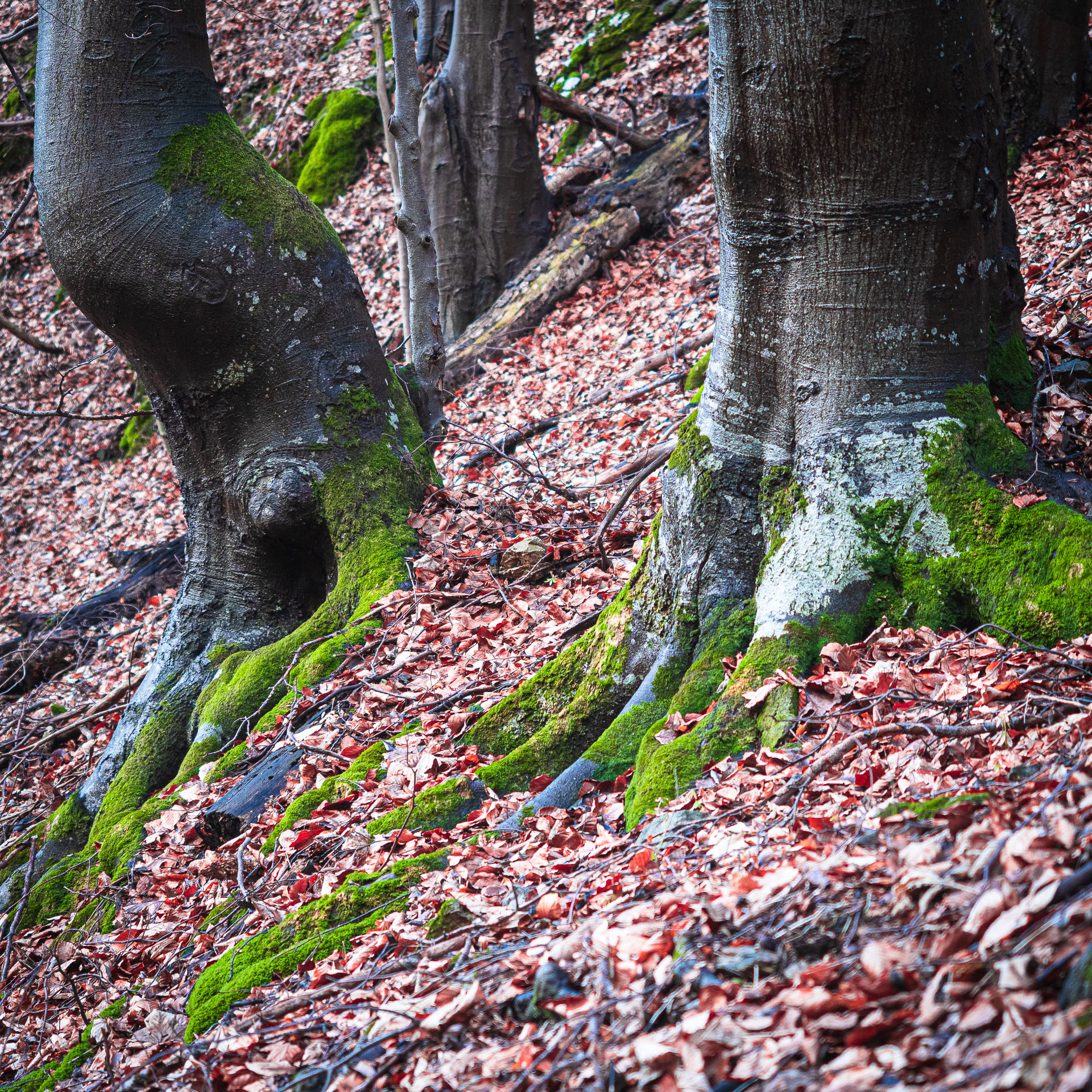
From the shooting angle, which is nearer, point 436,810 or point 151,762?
point 436,810

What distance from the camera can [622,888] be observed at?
2416 millimetres

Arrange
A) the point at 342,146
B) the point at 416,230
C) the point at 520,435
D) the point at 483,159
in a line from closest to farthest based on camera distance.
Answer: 1. the point at 416,230
2. the point at 520,435
3. the point at 483,159
4. the point at 342,146

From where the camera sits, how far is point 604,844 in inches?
111

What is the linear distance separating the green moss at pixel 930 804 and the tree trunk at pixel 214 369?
10.8ft

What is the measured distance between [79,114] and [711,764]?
17.1 ft

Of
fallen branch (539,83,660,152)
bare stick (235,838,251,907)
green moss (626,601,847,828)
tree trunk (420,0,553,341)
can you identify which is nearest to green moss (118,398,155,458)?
tree trunk (420,0,553,341)

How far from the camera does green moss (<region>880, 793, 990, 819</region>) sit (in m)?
2.05

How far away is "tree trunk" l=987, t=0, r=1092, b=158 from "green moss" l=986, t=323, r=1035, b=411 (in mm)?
4875

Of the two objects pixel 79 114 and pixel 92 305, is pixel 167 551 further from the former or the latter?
pixel 79 114

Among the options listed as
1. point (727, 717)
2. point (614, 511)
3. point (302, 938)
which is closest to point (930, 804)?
point (727, 717)

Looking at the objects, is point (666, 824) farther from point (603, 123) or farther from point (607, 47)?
point (607, 47)

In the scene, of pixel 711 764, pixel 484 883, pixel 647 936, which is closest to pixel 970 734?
pixel 711 764

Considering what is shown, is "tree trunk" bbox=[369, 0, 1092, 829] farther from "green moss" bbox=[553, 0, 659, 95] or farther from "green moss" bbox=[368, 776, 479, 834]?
"green moss" bbox=[553, 0, 659, 95]

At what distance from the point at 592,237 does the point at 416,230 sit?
4.24m
